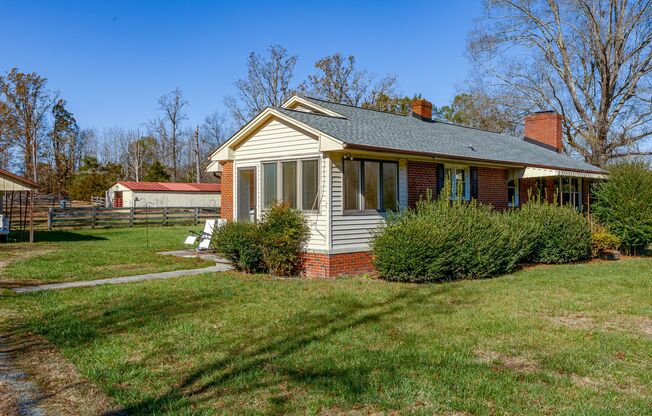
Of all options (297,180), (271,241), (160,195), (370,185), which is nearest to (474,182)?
(370,185)

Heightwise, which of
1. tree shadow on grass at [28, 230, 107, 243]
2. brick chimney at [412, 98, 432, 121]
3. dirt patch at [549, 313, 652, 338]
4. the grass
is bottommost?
dirt patch at [549, 313, 652, 338]

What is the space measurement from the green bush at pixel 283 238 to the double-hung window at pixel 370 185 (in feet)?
3.77

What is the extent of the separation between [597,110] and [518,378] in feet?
93.9

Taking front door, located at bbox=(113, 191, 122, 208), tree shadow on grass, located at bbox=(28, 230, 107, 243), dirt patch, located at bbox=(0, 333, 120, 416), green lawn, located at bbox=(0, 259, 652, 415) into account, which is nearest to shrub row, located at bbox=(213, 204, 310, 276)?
green lawn, located at bbox=(0, 259, 652, 415)

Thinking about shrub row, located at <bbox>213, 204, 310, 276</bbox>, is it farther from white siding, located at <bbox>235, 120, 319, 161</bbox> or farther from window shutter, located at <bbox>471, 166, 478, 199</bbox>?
window shutter, located at <bbox>471, 166, 478, 199</bbox>

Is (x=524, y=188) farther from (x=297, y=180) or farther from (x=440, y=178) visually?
(x=297, y=180)

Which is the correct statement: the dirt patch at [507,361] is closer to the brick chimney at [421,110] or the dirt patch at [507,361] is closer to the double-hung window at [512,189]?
the double-hung window at [512,189]

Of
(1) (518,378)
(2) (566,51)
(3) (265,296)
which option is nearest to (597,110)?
(2) (566,51)

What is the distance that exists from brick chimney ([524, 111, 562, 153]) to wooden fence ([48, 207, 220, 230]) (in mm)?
18216

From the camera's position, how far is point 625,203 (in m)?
16.5

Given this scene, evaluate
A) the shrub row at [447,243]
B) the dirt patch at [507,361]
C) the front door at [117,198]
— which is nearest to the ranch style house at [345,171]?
the shrub row at [447,243]

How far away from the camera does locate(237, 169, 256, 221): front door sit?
554 inches

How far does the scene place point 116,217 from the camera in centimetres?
2978

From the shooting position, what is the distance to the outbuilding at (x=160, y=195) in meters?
44.2
